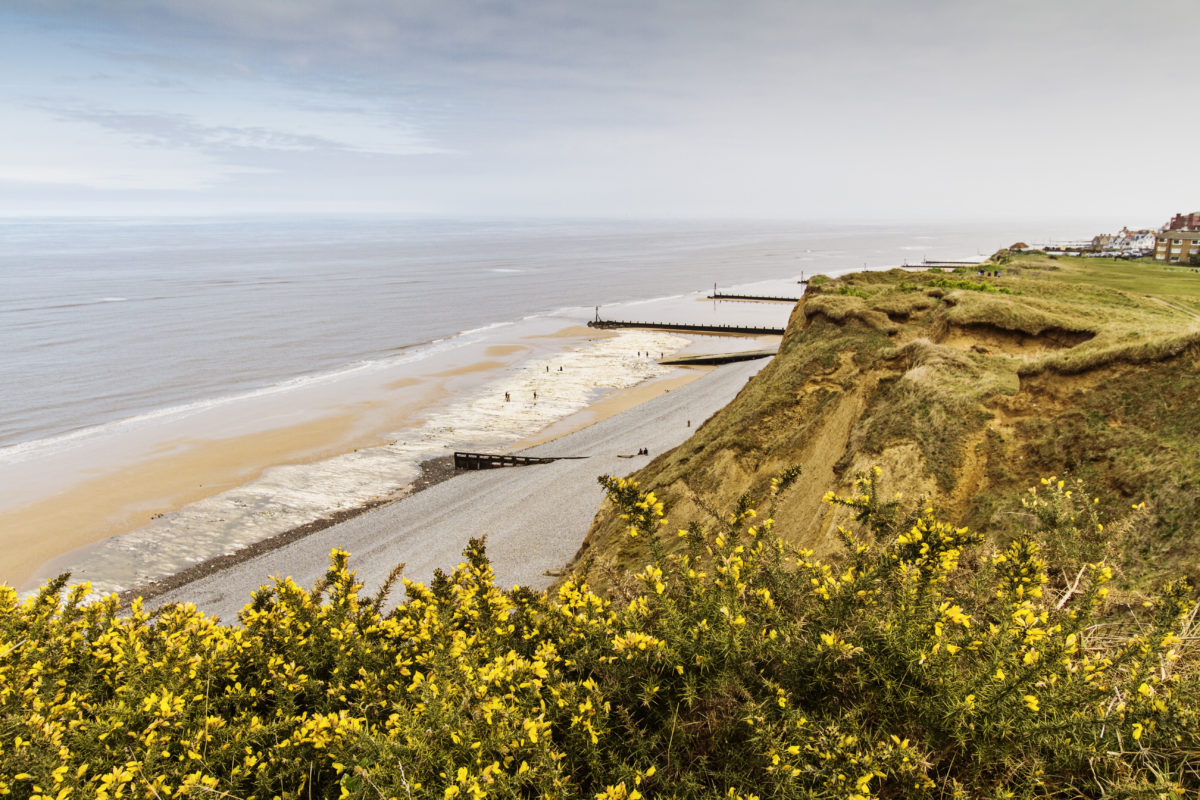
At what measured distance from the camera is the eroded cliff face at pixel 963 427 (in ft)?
38.1

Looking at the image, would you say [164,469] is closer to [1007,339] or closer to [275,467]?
[275,467]

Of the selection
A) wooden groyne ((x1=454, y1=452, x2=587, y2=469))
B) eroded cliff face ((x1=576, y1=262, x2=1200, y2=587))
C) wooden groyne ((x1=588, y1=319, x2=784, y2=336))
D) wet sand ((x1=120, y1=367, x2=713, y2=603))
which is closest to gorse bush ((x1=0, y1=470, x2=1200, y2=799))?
eroded cliff face ((x1=576, y1=262, x2=1200, y2=587))

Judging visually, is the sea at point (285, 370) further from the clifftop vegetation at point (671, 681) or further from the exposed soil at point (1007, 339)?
the exposed soil at point (1007, 339)

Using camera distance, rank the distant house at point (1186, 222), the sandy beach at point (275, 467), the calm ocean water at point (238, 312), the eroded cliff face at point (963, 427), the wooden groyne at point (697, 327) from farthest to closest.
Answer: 1. the distant house at point (1186, 222)
2. the wooden groyne at point (697, 327)
3. the calm ocean water at point (238, 312)
4. the sandy beach at point (275, 467)
5. the eroded cliff face at point (963, 427)

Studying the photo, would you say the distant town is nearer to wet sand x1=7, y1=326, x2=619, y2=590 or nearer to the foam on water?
the foam on water

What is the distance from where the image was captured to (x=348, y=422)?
47.3 m

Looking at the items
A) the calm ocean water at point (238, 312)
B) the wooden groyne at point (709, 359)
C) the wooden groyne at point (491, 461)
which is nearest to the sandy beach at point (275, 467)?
the wooden groyne at point (491, 461)

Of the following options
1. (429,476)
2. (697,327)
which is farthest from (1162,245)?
(429,476)

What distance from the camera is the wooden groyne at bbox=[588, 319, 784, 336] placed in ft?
283

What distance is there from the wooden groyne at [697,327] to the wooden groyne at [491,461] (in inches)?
2034

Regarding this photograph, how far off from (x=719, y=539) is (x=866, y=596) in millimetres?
1492

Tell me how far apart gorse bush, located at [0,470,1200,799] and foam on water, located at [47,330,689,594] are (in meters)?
17.5

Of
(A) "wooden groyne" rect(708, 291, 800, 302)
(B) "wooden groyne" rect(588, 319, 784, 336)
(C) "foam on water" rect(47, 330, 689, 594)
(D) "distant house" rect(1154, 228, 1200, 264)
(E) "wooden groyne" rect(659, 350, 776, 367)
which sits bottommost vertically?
(C) "foam on water" rect(47, 330, 689, 594)

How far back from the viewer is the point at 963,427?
556 inches
